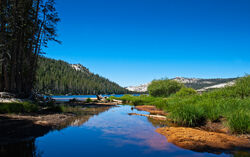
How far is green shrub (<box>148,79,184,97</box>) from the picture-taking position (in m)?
58.2

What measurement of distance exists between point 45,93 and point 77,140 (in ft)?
50.9

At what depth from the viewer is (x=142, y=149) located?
8359mm

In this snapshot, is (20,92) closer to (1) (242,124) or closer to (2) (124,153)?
(2) (124,153)

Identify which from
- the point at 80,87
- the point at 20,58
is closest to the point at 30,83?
the point at 20,58

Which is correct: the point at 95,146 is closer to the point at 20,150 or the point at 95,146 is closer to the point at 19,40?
the point at 20,150

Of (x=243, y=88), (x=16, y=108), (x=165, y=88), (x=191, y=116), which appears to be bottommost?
(x=191, y=116)

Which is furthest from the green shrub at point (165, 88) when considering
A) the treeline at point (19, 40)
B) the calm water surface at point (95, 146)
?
the calm water surface at point (95, 146)

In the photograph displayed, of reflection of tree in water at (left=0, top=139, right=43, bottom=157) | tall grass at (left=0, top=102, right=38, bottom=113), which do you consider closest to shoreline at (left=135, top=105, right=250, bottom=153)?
reflection of tree in water at (left=0, top=139, right=43, bottom=157)

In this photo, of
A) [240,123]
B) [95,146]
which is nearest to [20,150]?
[95,146]

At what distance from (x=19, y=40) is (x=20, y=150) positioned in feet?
56.0

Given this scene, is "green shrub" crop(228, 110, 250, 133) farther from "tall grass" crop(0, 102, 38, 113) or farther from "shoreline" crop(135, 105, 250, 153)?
"tall grass" crop(0, 102, 38, 113)

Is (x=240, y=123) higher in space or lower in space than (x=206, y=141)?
higher

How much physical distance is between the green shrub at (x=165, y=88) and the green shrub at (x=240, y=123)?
4642 centimetres

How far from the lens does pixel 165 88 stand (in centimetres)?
5834
